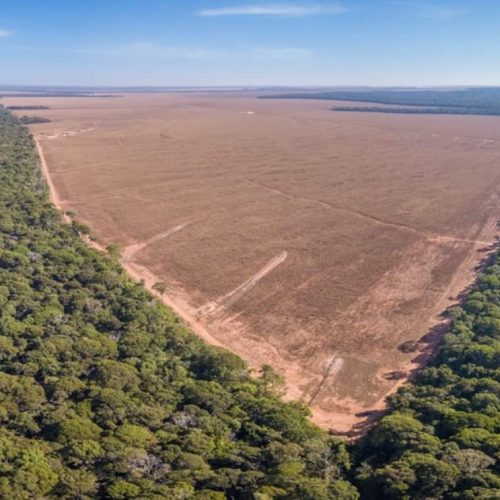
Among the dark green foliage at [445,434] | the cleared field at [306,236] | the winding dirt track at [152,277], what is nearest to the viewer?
the dark green foliage at [445,434]

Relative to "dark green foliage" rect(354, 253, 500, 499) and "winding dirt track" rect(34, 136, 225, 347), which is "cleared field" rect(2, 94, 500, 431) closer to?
"winding dirt track" rect(34, 136, 225, 347)

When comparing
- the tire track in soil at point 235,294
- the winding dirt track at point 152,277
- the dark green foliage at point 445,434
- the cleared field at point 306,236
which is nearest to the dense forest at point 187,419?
the dark green foliage at point 445,434

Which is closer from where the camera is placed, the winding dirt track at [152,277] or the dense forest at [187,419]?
the dense forest at [187,419]

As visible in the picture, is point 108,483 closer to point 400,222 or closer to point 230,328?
point 230,328

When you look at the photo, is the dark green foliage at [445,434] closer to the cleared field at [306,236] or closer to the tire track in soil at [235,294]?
the cleared field at [306,236]

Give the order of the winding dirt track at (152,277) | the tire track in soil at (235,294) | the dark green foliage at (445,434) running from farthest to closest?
the tire track in soil at (235,294) < the winding dirt track at (152,277) < the dark green foliage at (445,434)

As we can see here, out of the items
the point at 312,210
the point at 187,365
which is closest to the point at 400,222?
the point at 312,210

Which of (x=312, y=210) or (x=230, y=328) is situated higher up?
(x=312, y=210)

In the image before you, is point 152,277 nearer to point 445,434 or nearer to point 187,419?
point 187,419
